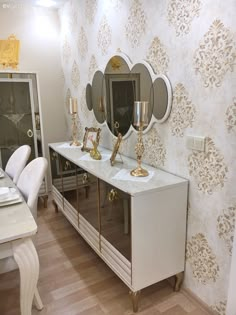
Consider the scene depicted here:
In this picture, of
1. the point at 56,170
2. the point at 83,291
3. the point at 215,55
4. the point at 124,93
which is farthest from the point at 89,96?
the point at 83,291

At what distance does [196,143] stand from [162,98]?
1.43 feet

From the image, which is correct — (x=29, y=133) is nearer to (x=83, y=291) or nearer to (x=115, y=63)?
(x=115, y=63)

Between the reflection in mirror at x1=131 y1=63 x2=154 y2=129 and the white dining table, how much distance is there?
1164 mm

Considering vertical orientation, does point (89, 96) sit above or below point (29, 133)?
above

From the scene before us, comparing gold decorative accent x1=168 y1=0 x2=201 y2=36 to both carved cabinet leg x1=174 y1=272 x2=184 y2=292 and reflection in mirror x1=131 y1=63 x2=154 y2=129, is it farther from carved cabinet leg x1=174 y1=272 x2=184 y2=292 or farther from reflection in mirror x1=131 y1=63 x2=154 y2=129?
carved cabinet leg x1=174 y1=272 x2=184 y2=292

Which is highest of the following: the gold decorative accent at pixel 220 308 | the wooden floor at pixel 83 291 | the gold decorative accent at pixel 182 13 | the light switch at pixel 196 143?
the gold decorative accent at pixel 182 13

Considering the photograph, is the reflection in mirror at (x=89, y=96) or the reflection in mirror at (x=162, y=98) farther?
the reflection in mirror at (x=89, y=96)

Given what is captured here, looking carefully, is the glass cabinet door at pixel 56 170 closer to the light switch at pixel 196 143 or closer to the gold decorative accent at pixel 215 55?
the light switch at pixel 196 143

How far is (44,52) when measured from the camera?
355 cm

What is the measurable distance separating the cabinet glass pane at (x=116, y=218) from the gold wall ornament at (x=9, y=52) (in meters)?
2.35

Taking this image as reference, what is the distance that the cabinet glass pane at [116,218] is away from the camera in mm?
1664

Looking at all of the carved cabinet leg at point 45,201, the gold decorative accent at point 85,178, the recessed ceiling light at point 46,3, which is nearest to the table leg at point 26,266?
Answer: the gold decorative accent at point 85,178

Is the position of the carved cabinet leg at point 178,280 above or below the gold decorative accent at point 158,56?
below

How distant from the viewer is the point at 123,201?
1.67 m
